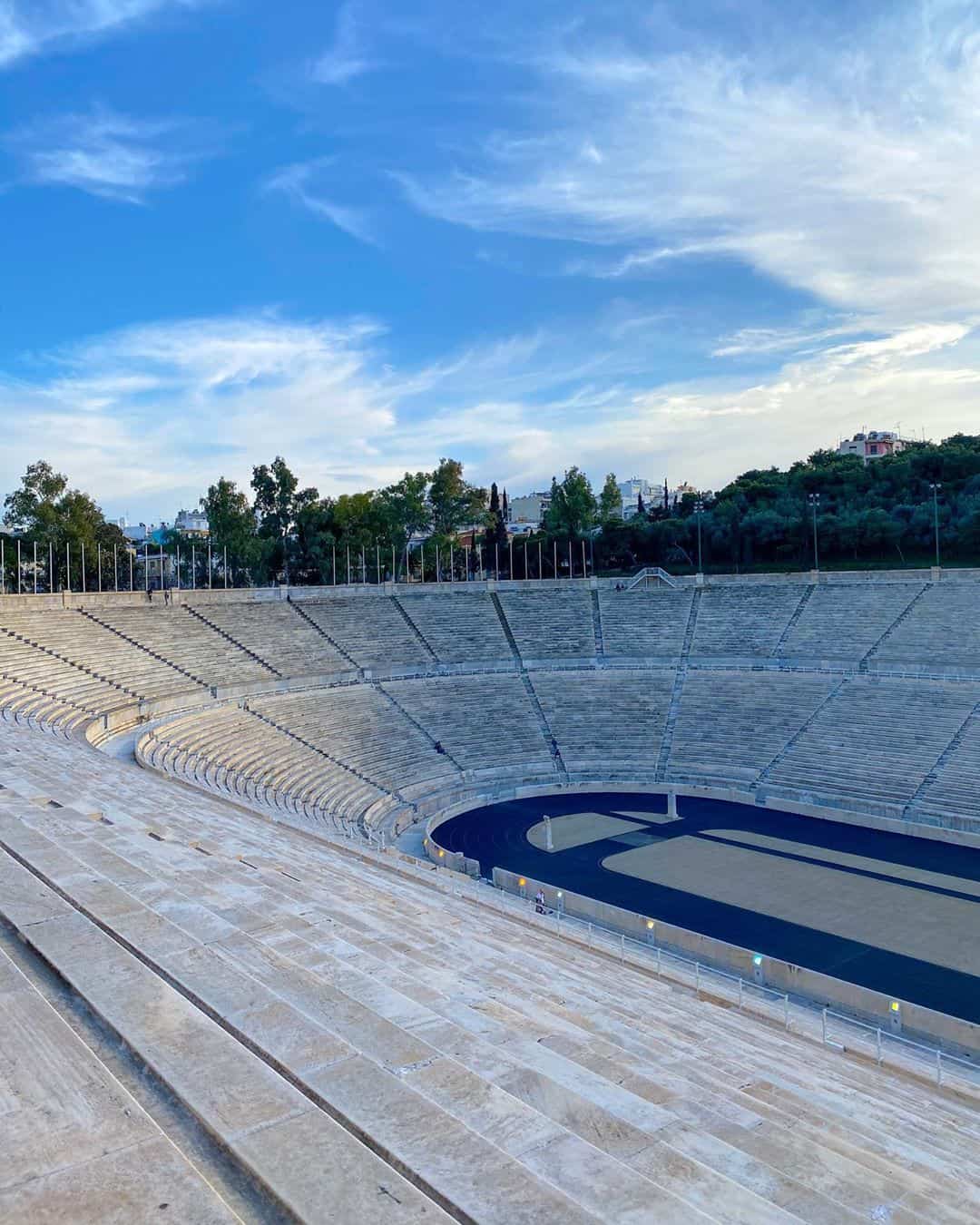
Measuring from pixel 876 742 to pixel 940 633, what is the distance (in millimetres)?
7213

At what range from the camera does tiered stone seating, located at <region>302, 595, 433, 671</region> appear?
127 ft

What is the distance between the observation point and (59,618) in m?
→ 33.8

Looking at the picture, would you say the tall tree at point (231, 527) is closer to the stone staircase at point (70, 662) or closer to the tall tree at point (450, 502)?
the tall tree at point (450, 502)

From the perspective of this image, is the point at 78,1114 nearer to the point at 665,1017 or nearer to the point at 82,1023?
the point at 82,1023

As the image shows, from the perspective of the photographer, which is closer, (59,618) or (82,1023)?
(82,1023)

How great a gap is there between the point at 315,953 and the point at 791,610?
36420 mm

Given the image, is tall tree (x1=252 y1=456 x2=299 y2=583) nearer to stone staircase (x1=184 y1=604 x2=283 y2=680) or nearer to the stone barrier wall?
stone staircase (x1=184 y1=604 x2=283 y2=680)

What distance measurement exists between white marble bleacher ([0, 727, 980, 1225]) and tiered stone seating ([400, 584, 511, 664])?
94.3 ft

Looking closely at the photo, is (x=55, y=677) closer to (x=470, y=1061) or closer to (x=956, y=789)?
(x=470, y=1061)

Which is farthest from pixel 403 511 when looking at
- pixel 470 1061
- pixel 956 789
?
pixel 470 1061

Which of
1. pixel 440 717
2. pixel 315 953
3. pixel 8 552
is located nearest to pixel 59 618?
pixel 440 717

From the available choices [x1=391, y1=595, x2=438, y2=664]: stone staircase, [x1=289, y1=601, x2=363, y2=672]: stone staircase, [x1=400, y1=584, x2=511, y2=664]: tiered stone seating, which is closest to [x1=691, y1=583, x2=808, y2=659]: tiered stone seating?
[x1=400, y1=584, x2=511, y2=664]: tiered stone seating

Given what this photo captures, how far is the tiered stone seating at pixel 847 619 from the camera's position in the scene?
121 feet

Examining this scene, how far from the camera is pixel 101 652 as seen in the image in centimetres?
3216
